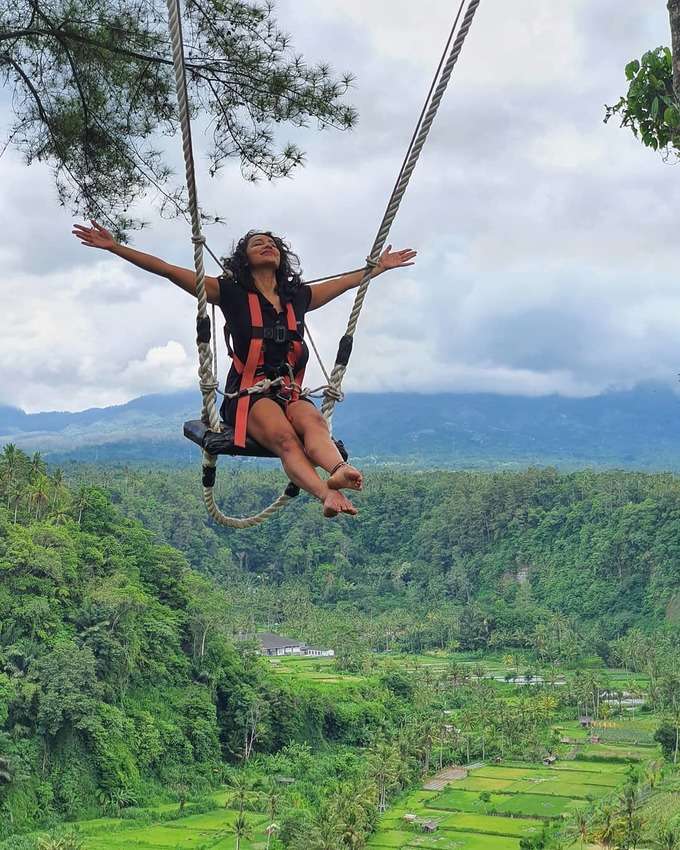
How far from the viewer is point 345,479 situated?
2742 millimetres

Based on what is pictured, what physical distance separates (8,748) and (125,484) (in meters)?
35.6

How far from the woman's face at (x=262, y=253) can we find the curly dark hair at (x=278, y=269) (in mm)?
20

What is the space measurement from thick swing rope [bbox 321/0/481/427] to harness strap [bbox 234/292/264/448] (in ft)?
0.79

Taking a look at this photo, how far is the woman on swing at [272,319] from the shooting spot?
303cm

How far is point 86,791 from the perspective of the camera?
20.5m

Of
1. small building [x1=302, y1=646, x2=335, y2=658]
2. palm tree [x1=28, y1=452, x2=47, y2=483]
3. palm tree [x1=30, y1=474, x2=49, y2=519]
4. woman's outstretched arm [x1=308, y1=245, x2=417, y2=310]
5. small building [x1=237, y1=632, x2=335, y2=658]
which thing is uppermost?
woman's outstretched arm [x1=308, y1=245, x2=417, y2=310]

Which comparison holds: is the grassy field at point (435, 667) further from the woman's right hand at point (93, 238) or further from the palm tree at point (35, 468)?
the woman's right hand at point (93, 238)

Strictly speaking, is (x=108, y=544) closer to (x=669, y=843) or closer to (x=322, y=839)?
(x=322, y=839)

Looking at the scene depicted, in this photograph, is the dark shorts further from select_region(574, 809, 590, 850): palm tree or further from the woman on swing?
select_region(574, 809, 590, 850): palm tree

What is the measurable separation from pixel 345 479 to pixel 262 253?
0.97 m

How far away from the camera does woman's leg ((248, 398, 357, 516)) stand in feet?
9.58

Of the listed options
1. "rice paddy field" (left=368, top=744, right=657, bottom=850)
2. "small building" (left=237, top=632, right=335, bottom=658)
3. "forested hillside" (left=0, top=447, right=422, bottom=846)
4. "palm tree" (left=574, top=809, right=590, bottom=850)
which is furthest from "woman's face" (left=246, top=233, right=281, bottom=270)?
"small building" (left=237, top=632, right=335, bottom=658)

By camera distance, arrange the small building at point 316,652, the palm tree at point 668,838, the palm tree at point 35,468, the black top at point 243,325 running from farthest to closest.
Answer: the small building at point 316,652 → the palm tree at point 35,468 → the palm tree at point 668,838 → the black top at point 243,325

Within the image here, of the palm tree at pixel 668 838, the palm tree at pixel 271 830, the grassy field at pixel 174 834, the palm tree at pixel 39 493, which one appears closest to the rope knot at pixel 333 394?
the palm tree at pixel 668 838
